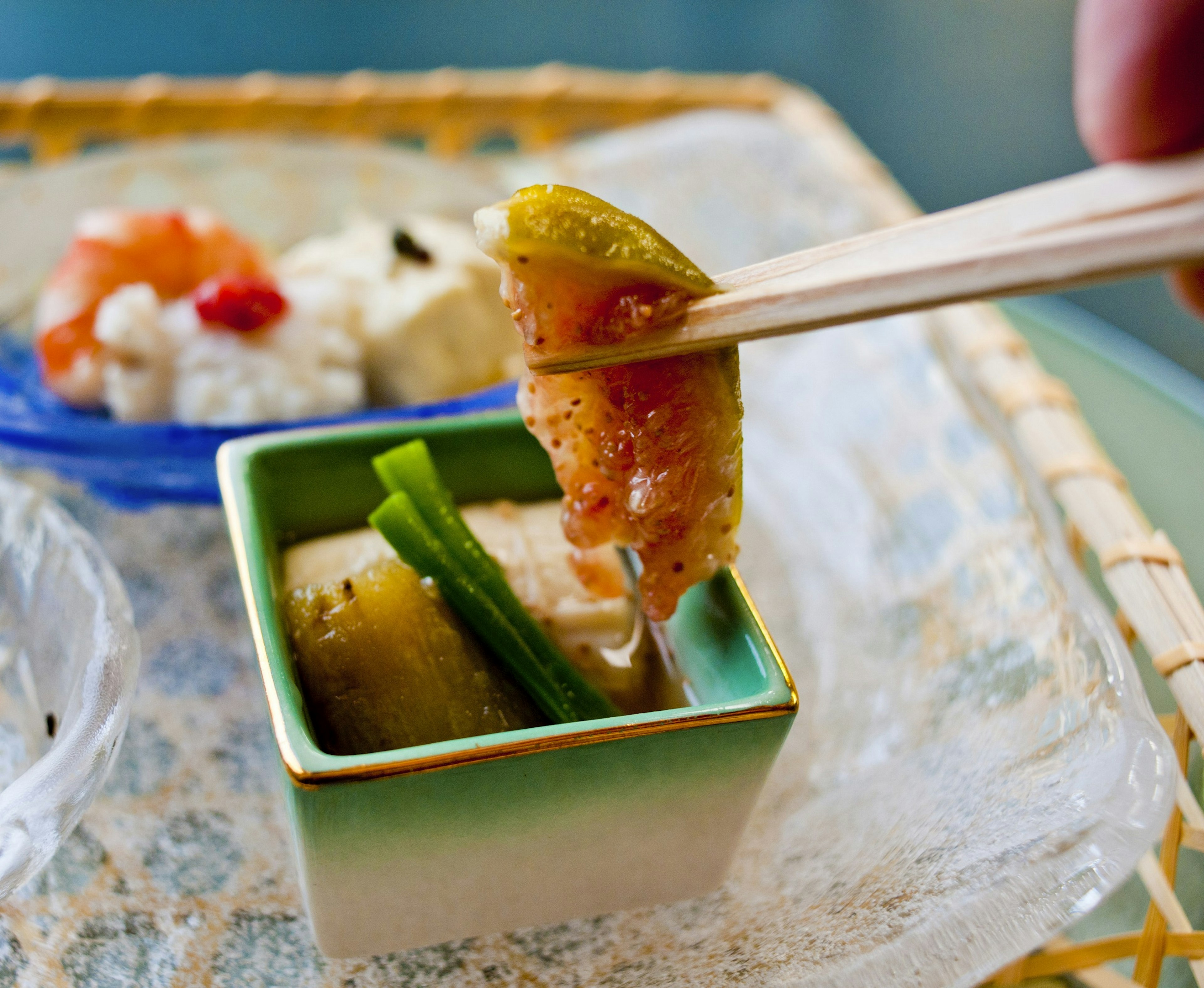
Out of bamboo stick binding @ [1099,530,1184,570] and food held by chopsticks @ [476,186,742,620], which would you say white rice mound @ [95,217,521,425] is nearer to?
food held by chopsticks @ [476,186,742,620]

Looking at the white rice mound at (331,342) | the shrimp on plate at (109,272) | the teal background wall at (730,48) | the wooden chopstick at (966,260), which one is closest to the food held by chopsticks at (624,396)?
the wooden chopstick at (966,260)

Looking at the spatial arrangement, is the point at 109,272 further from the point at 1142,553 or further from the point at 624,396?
the point at 1142,553

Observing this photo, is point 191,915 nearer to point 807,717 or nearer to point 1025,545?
point 807,717

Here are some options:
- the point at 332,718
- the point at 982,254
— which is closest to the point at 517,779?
the point at 332,718

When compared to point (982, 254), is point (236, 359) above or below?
below

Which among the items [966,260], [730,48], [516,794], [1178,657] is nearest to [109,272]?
[516,794]

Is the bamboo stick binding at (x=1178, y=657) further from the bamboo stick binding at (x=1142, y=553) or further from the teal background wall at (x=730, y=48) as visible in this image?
the teal background wall at (x=730, y=48)
